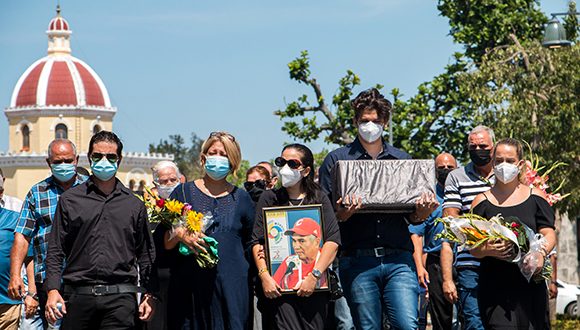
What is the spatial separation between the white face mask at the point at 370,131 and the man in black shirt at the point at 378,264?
1cm

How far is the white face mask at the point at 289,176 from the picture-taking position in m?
10.4

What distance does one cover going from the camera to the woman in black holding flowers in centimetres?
1017

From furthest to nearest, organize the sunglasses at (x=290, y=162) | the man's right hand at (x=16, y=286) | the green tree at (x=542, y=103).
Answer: the green tree at (x=542, y=103)
the man's right hand at (x=16, y=286)
the sunglasses at (x=290, y=162)

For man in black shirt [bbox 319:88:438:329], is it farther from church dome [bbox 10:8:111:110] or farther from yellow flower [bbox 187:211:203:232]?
church dome [bbox 10:8:111:110]

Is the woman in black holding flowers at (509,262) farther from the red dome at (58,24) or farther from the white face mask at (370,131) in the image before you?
the red dome at (58,24)

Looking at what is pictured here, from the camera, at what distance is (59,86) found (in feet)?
434

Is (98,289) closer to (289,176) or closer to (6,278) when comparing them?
(289,176)

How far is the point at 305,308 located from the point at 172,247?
1141 millimetres

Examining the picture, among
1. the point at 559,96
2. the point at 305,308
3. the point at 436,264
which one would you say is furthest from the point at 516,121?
the point at 305,308

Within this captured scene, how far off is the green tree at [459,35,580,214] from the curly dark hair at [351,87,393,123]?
51.8 feet

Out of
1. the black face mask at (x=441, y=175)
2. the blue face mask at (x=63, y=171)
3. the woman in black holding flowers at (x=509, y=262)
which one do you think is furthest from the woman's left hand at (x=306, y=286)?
the black face mask at (x=441, y=175)

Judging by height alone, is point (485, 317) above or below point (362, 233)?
below

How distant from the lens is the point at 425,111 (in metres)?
43.6

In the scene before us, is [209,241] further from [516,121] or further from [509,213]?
[516,121]
